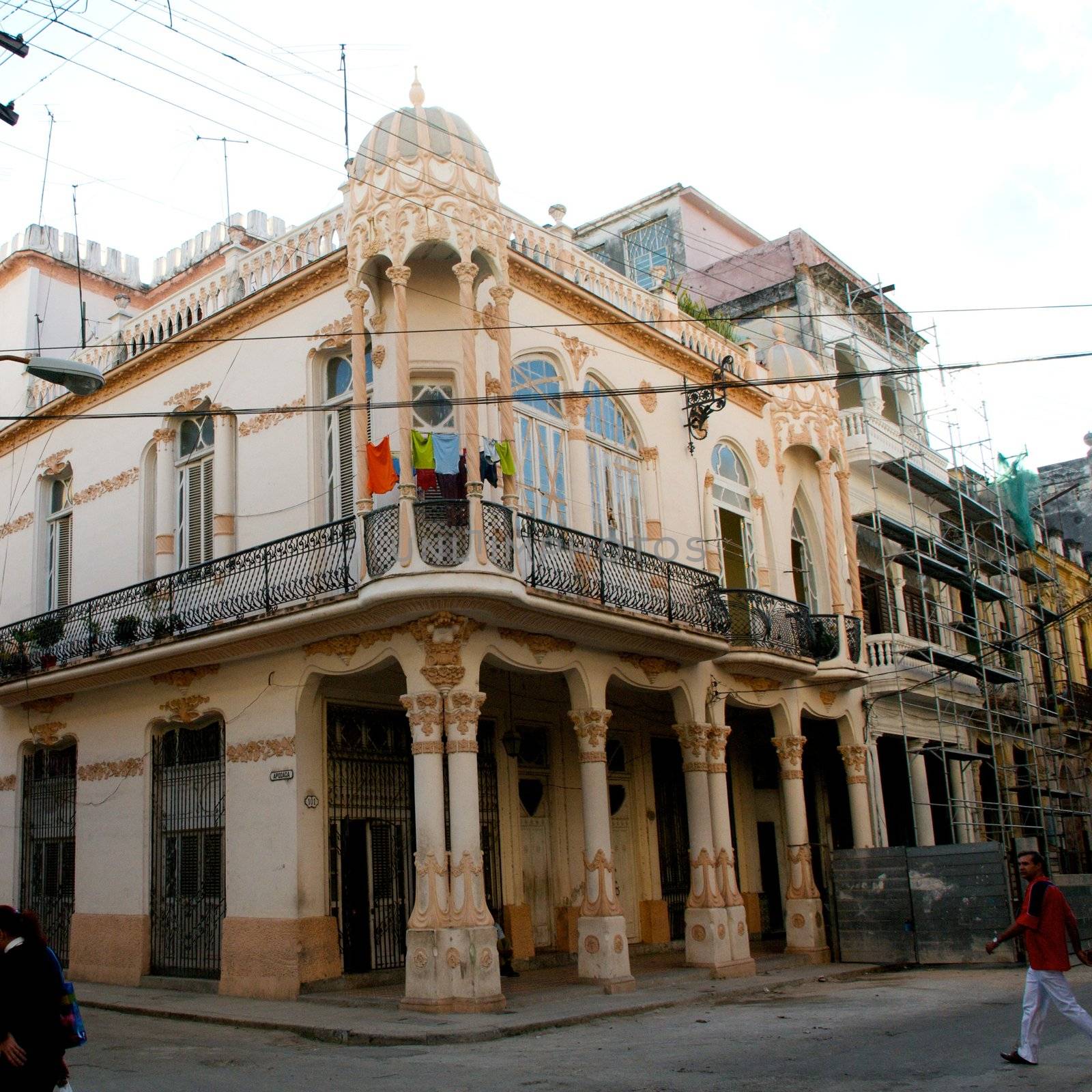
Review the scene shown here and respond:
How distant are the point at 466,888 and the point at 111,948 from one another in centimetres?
678

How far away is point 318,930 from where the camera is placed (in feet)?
50.1

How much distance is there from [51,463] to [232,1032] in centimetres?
1190

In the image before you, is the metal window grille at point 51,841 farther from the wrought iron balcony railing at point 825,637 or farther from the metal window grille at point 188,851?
the wrought iron balcony railing at point 825,637

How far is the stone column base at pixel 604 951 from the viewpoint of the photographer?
50.0 ft

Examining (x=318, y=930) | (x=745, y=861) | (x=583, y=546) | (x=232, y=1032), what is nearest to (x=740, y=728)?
(x=745, y=861)

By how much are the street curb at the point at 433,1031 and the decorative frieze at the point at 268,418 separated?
24.8 feet

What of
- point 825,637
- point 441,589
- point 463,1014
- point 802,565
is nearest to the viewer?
point 463,1014

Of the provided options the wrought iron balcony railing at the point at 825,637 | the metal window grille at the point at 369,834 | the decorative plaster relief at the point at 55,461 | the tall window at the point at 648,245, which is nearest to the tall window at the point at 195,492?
the decorative plaster relief at the point at 55,461

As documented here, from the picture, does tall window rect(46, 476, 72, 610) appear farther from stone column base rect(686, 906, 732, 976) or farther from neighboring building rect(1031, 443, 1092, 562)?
neighboring building rect(1031, 443, 1092, 562)

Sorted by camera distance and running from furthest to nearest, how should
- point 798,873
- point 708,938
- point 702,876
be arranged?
1. point 798,873
2. point 702,876
3. point 708,938

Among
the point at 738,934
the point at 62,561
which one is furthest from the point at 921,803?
the point at 62,561

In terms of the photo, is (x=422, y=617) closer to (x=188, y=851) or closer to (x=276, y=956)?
(x=276, y=956)

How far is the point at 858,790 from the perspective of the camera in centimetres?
2130

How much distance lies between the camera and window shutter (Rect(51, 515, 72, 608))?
2084 cm
